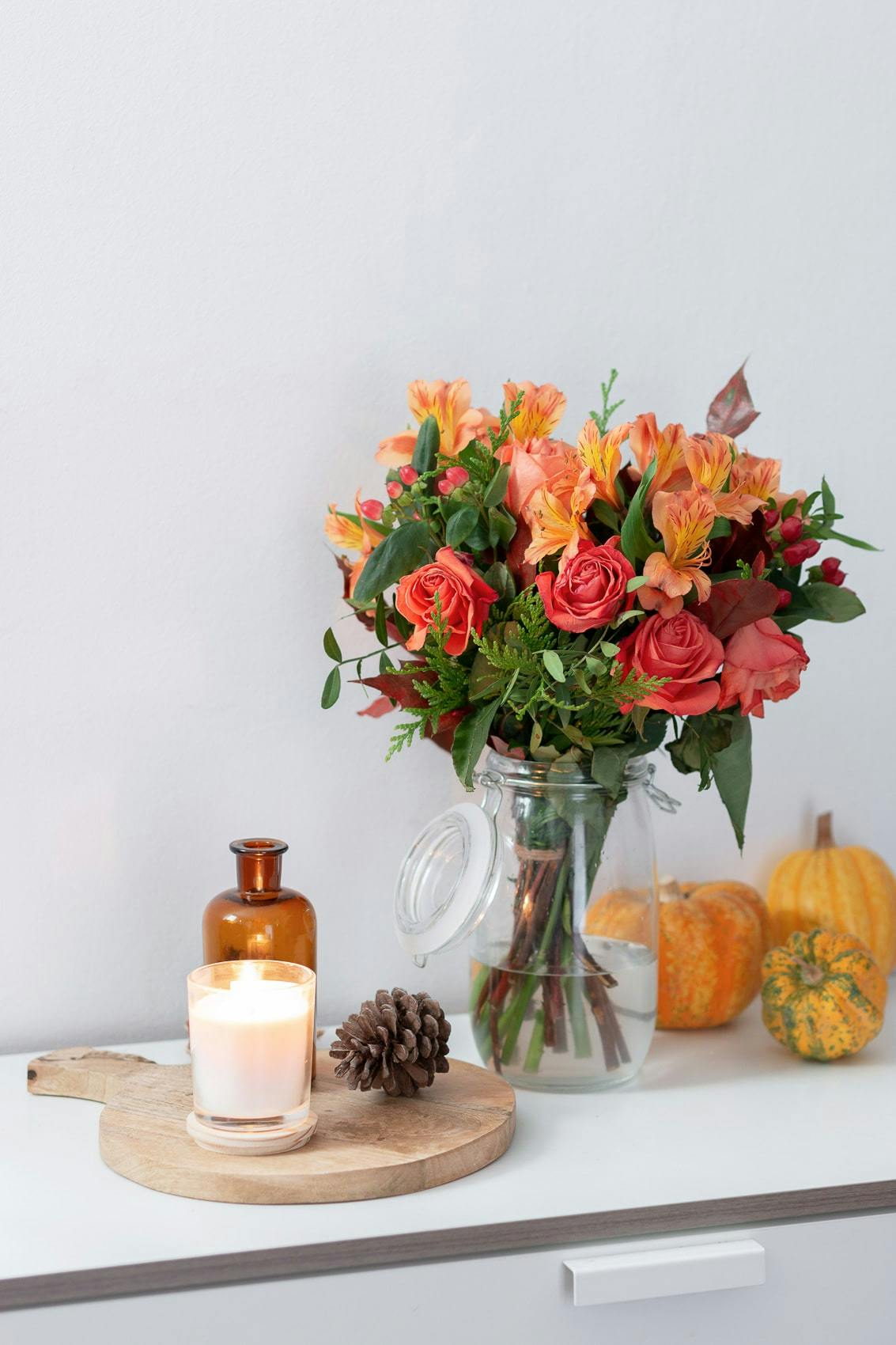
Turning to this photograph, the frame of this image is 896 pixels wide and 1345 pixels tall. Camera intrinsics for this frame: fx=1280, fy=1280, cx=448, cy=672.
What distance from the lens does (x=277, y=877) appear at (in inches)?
38.5

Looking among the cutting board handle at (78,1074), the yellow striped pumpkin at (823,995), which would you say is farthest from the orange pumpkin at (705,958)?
the cutting board handle at (78,1074)

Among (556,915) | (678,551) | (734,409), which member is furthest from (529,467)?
(556,915)

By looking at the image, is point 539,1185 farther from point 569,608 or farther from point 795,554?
point 795,554

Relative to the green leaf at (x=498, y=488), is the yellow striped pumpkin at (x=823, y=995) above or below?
below

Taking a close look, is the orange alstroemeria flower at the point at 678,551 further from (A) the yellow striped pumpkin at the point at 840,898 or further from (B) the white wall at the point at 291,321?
(A) the yellow striped pumpkin at the point at 840,898

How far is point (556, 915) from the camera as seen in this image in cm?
100

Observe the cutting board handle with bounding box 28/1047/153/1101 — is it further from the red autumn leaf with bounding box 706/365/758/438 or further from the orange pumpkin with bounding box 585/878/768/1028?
the red autumn leaf with bounding box 706/365/758/438

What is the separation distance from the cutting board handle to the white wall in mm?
129

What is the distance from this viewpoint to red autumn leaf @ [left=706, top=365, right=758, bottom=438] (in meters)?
1.07

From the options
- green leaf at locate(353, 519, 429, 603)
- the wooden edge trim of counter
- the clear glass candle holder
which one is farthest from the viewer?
green leaf at locate(353, 519, 429, 603)

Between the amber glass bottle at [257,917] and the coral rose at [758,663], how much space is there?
0.35 meters

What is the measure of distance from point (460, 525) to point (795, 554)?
252mm

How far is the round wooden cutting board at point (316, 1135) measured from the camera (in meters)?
0.80

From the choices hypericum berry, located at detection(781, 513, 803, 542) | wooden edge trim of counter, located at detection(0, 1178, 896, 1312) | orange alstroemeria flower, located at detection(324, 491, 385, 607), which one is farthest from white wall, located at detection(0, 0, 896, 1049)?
wooden edge trim of counter, located at detection(0, 1178, 896, 1312)
